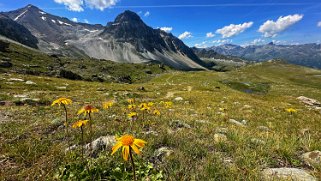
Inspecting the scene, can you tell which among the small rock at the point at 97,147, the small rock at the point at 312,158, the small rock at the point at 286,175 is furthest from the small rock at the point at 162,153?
the small rock at the point at 312,158

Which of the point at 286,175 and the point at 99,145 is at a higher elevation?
the point at 99,145

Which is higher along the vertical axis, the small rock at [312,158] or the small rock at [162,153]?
the small rock at [162,153]

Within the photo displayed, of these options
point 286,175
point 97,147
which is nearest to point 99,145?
point 97,147

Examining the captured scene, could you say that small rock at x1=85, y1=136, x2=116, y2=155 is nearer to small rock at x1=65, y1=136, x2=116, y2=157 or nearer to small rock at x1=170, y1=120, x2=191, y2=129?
small rock at x1=65, y1=136, x2=116, y2=157

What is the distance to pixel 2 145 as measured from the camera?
535 centimetres

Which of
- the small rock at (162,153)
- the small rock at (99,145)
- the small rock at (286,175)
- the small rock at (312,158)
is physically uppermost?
the small rock at (99,145)

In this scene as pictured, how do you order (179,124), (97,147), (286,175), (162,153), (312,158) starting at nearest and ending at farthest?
(286,175)
(162,153)
(312,158)
(97,147)
(179,124)

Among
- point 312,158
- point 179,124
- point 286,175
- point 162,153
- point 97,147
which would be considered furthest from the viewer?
point 179,124

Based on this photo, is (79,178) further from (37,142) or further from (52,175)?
(37,142)

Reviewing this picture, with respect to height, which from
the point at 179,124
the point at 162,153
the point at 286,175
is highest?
the point at 162,153

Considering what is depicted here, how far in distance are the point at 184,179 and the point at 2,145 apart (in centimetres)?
410

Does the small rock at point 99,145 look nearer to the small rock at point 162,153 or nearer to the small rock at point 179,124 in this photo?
the small rock at point 162,153

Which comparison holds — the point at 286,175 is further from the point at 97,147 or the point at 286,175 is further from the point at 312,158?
the point at 97,147

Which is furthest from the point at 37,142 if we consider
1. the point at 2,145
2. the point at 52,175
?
the point at 52,175
